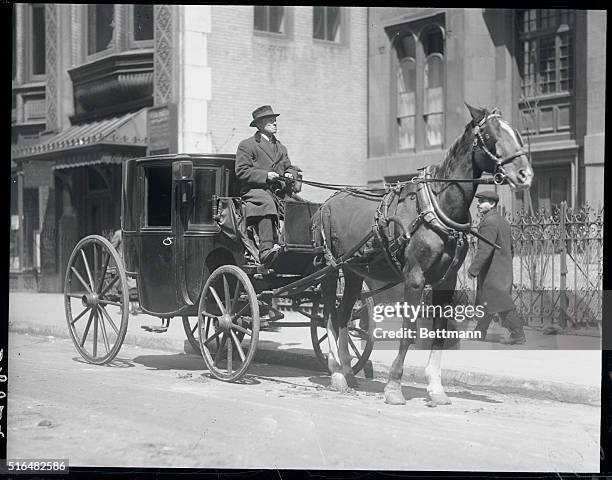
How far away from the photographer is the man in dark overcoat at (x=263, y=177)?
26.6ft

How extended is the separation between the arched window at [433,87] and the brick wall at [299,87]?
1.43 meters

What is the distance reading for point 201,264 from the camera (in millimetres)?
8586

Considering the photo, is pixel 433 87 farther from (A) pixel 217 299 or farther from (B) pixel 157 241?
(A) pixel 217 299

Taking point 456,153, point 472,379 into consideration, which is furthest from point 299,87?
point 472,379

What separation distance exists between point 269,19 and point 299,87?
162 centimetres

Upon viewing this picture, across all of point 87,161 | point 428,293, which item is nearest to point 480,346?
point 428,293

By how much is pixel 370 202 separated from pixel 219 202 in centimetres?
145

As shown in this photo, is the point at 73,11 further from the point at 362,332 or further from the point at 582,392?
the point at 582,392

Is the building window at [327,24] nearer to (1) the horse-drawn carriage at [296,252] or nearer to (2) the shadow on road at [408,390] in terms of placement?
(1) the horse-drawn carriage at [296,252]

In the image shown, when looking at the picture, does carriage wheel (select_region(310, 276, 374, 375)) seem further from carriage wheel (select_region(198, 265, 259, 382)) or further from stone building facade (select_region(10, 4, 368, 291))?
stone building facade (select_region(10, 4, 368, 291))

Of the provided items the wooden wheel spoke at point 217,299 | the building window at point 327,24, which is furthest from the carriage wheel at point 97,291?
the building window at point 327,24

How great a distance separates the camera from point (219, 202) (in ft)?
27.7

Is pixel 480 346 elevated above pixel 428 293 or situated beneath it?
situated beneath

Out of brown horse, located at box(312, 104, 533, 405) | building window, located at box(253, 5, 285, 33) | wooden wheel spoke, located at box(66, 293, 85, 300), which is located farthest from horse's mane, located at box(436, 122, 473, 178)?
building window, located at box(253, 5, 285, 33)
